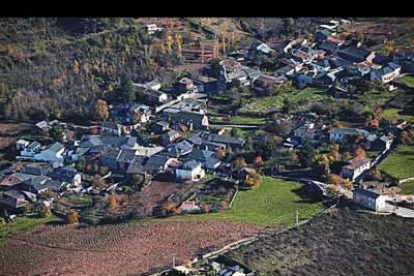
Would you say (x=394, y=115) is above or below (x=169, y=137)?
above

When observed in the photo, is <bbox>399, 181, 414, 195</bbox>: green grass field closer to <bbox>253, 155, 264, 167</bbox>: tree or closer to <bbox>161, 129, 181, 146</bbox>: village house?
<bbox>253, 155, 264, 167</bbox>: tree

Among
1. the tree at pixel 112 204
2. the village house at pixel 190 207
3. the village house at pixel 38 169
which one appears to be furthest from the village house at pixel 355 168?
the village house at pixel 38 169

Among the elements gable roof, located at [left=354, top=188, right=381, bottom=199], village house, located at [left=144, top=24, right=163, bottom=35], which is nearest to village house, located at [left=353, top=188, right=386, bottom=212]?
gable roof, located at [left=354, top=188, right=381, bottom=199]

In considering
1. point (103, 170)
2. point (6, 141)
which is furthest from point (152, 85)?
point (103, 170)

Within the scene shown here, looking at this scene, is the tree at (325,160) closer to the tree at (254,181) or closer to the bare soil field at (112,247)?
the tree at (254,181)

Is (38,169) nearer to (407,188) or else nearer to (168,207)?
(168,207)

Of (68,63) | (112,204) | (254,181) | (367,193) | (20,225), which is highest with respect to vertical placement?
(68,63)

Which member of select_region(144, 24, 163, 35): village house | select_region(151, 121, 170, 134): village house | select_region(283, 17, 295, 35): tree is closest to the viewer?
select_region(151, 121, 170, 134): village house
